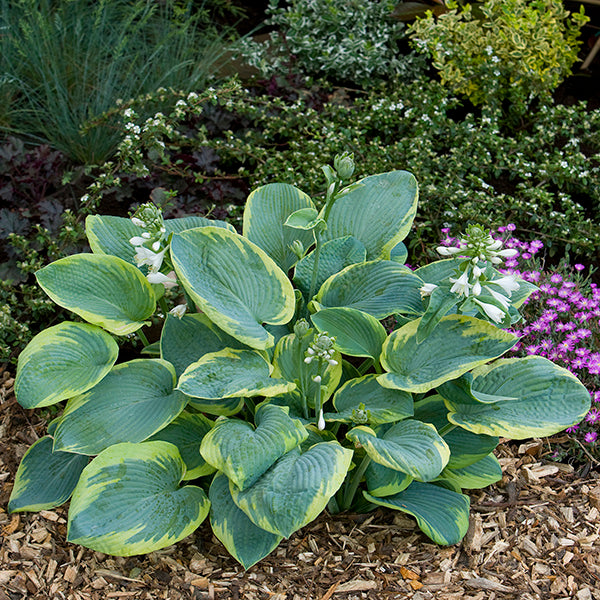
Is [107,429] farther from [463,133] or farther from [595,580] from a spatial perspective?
A: [463,133]

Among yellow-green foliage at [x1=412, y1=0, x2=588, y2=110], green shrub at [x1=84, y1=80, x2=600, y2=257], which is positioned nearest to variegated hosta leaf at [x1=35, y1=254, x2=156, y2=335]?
green shrub at [x1=84, y1=80, x2=600, y2=257]

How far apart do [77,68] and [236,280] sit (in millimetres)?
2528

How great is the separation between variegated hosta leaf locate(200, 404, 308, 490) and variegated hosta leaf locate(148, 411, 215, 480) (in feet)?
0.69

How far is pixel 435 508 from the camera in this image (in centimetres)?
188

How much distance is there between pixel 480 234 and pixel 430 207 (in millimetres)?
1586

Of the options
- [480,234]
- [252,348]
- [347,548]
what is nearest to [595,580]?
[347,548]

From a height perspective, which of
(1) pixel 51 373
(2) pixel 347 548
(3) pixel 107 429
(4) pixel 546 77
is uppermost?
(4) pixel 546 77

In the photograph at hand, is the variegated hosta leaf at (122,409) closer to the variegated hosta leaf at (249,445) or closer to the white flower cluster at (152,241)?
the variegated hosta leaf at (249,445)

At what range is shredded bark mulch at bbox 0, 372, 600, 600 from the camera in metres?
1.77

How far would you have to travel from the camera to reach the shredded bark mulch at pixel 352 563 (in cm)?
177

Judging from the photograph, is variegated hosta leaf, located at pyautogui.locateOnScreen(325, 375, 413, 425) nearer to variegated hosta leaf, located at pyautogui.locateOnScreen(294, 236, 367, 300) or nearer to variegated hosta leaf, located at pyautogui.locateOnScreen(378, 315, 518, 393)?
variegated hosta leaf, located at pyautogui.locateOnScreen(378, 315, 518, 393)

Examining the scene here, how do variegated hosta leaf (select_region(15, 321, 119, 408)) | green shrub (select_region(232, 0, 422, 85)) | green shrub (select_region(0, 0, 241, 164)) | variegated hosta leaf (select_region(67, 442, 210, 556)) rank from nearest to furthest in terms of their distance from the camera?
variegated hosta leaf (select_region(67, 442, 210, 556))
variegated hosta leaf (select_region(15, 321, 119, 408))
green shrub (select_region(0, 0, 241, 164))
green shrub (select_region(232, 0, 422, 85))

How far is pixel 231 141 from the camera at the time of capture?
11.3 ft

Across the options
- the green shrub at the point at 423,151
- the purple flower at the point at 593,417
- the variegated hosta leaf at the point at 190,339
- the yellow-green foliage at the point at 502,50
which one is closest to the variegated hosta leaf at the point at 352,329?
the variegated hosta leaf at the point at 190,339
